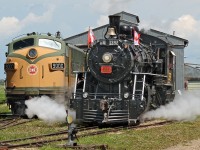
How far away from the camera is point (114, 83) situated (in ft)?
47.1

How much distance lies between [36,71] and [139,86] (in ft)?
16.4

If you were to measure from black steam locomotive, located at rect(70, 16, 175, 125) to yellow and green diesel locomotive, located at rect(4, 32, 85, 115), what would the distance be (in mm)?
2041

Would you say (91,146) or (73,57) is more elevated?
(73,57)

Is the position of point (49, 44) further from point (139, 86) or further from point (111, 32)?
point (139, 86)

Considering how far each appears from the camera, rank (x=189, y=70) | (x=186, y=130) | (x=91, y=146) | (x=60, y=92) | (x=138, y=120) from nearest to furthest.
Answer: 1. (x=91, y=146)
2. (x=186, y=130)
3. (x=138, y=120)
4. (x=60, y=92)
5. (x=189, y=70)

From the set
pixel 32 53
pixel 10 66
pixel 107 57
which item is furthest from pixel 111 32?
pixel 10 66

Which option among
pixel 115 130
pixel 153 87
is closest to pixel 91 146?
pixel 115 130

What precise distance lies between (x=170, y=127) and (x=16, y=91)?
23.2 ft

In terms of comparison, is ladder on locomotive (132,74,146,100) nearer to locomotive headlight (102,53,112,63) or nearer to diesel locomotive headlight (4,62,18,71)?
locomotive headlight (102,53,112,63)

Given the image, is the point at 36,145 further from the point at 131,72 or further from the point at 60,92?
the point at 60,92

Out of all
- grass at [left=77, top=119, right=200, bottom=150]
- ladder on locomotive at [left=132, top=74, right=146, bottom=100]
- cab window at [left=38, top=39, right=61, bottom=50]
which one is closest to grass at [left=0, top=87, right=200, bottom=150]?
grass at [left=77, top=119, right=200, bottom=150]

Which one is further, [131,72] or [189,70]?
[189,70]

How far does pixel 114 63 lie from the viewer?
46.8ft

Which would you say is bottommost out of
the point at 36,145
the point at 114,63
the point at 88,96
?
the point at 36,145
